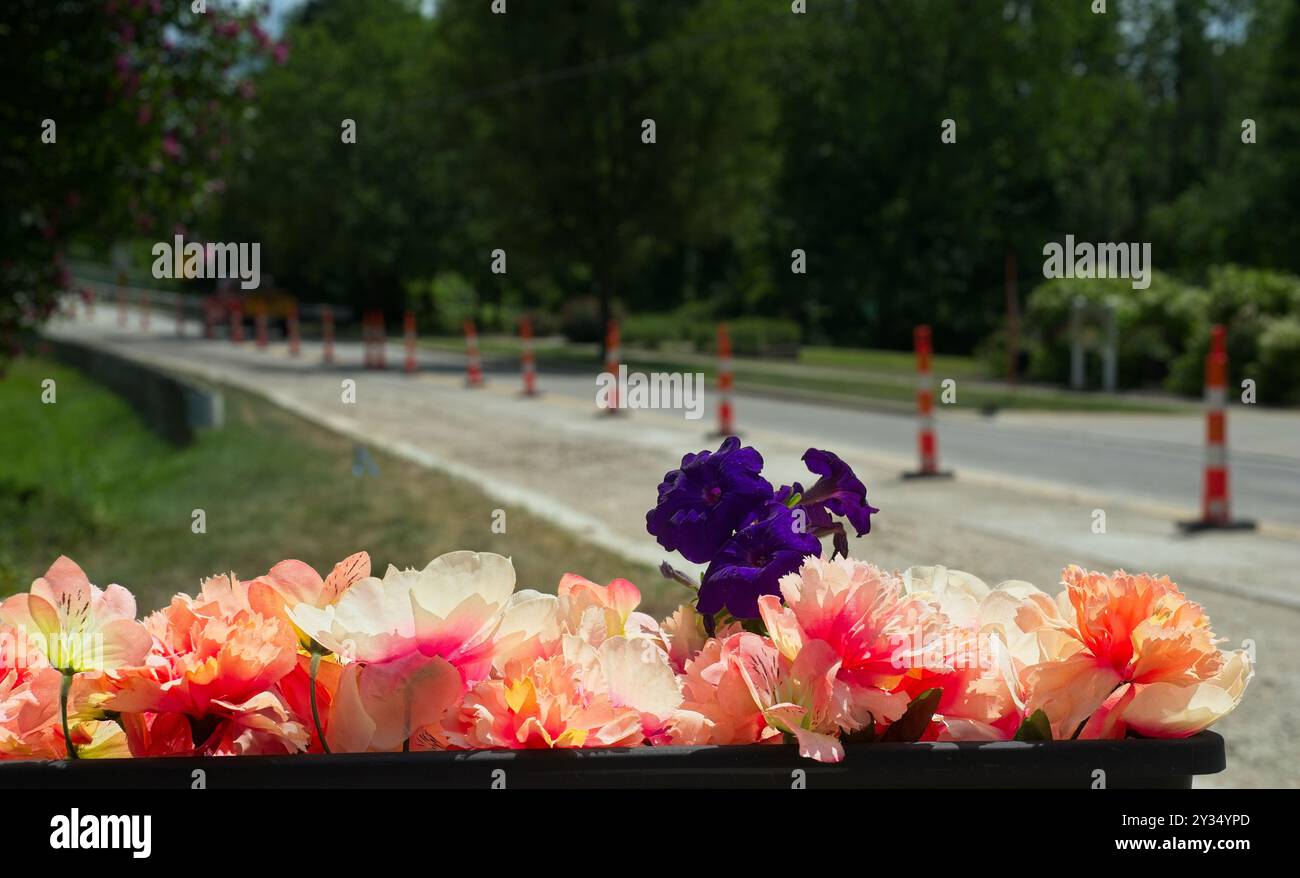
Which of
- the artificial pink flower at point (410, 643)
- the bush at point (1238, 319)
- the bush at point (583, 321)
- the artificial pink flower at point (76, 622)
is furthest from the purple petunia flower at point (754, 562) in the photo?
the bush at point (583, 321)

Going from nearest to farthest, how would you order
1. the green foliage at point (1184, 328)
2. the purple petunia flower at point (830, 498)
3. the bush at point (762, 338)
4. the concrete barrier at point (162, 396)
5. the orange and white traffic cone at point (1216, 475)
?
the purple petunia flower at point (830, 498) → the orange and white traffic cone at point (1216, 475) → the concrete barrier at point (162, 396) → the green foliage at point (1184, 328) → the bush at point (762, 338)

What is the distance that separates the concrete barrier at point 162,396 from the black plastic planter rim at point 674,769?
11362 millimetres

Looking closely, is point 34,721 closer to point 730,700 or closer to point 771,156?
point 730,700

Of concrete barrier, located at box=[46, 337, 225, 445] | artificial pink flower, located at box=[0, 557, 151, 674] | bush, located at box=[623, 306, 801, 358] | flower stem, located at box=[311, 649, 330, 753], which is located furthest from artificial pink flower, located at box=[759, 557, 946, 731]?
bush, located at box=[623, 306, 801, 358]

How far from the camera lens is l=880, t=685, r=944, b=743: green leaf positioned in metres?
1.36

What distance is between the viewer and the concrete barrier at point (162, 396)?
1426 centimetres

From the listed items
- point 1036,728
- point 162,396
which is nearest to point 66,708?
point 1036,728

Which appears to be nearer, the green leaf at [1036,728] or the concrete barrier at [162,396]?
the green leaf at [1036,728]

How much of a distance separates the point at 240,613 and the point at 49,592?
0.20 m

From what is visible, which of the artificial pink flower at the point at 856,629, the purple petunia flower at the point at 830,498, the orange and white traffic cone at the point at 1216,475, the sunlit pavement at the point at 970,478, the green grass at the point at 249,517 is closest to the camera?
the artificial pink flower at the point at 856,629

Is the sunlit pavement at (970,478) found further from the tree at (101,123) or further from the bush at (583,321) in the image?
the bush at (583,321)

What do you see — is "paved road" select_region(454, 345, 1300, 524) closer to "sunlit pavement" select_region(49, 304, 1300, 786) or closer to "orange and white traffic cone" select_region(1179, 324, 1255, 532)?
"sunlit pavement" select_region(49, 304, 1300, 786)

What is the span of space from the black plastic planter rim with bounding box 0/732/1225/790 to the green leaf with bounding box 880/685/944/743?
7 centimetres

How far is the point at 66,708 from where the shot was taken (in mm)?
1412
